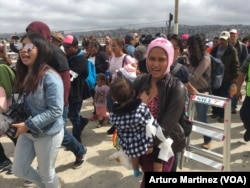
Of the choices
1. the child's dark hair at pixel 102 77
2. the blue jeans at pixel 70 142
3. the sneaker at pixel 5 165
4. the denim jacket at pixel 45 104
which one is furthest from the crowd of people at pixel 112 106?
the child's dark hair at pixel 102 77

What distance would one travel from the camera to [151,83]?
8.30ft

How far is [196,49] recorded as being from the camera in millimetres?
4250

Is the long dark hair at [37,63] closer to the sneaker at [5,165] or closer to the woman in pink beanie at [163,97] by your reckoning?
the woman in pink beanie at [163,97]

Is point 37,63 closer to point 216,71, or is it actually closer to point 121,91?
point 121,91

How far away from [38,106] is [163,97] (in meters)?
1.09

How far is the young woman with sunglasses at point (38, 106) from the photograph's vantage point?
8.39 ft

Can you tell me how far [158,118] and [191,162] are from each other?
7.14ft

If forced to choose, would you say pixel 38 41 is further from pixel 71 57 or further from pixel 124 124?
pixel 71 57

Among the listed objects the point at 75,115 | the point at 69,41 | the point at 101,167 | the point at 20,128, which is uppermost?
the point at 69,41

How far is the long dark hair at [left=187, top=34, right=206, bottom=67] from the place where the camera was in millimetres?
4234

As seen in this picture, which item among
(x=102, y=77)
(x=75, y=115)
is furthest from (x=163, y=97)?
(x=102, y=77)

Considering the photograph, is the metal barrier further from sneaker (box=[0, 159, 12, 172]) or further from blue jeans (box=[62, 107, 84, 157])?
sneaker (box=[0, 159, 12, 172])

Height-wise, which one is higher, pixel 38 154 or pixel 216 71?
pixel 216 71

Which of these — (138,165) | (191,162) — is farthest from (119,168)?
(138,165)
